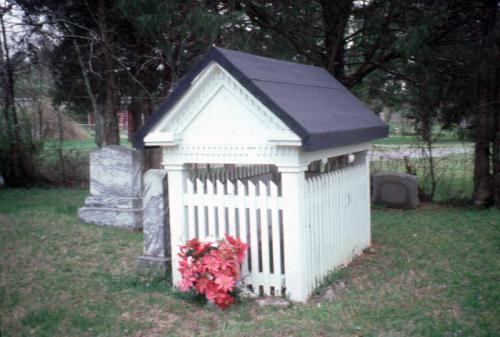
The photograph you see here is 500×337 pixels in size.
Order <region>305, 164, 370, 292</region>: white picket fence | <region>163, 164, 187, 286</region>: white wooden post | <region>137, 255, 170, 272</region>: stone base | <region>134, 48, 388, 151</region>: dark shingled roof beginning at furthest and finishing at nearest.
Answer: <region>137, 255, 170, 272</region>: stone base, <region>163, 164, 187, 286</region>: white wooden post, <region>305, 164, 370, 292</region>: white picket fence, <region>134, 48, 388, 151</region>: dark shingled roof

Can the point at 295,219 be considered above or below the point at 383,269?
above

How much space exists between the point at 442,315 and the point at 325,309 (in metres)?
1.17

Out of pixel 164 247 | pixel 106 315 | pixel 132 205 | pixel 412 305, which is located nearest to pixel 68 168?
pixel 132 205

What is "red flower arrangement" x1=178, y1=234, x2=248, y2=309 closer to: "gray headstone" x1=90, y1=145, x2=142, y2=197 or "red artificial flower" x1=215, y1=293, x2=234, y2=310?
"red artificial flower" x1=215, y1=293, x2=234, y2=310

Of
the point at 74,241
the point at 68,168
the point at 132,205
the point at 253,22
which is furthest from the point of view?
the point at 68,168

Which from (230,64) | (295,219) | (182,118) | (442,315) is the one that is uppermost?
(230,64)

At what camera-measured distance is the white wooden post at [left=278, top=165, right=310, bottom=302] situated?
533cm

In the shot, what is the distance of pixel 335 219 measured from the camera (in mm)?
6527

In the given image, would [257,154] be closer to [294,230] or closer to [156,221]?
[294,230]

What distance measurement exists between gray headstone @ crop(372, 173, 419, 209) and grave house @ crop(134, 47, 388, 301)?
221 inches

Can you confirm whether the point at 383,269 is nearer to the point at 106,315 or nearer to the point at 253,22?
the point at 106,315

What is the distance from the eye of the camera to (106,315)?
524cm

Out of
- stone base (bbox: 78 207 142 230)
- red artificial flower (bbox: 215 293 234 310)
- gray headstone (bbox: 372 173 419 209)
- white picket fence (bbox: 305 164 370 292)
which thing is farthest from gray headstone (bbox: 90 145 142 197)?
gray headstone (bbox: 372 173 419 209)

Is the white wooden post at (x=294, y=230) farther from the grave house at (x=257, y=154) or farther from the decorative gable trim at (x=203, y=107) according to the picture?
the decorative gable trim at (x=203, y=107)
